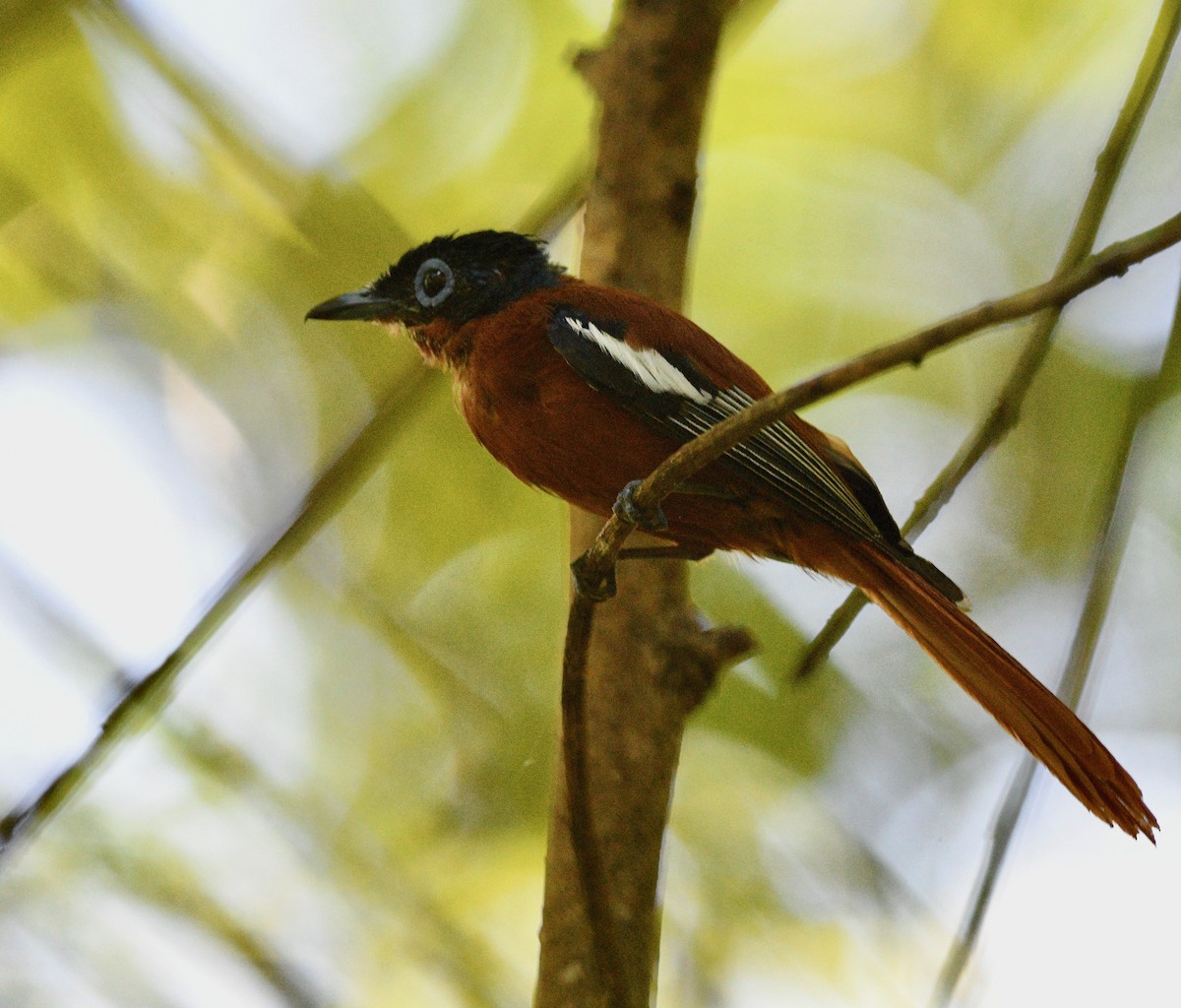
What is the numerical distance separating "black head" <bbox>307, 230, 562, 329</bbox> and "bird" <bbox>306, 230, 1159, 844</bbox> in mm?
99

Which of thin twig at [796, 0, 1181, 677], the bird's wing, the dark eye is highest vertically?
thin twig at [796, 0, 1181, 677]

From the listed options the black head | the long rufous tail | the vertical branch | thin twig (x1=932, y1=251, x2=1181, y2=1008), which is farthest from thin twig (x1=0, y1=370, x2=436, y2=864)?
thin twig (x1=932, y1=251, x2=1181, y2=1008)

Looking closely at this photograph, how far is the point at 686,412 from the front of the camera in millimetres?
2092

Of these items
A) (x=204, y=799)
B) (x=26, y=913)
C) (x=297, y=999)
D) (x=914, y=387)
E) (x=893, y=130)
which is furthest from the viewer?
(x=893, y=130)

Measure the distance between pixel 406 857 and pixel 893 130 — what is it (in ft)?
10.1

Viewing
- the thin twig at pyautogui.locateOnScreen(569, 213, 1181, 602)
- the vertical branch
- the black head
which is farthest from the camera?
the black head

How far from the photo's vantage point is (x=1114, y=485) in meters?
2.10

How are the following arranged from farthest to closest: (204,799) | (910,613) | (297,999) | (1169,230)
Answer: (204,799) → (297,999) → (910,613) → (1169,230)

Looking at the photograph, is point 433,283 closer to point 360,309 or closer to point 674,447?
point 360,309

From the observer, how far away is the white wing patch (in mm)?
2066

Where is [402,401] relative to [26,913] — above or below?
above

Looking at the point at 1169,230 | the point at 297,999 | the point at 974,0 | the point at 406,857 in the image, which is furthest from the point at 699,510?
the point at 974,0

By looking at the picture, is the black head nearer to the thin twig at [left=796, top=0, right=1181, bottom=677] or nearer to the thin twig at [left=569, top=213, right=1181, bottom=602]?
the thin twig at [left=796, top=0, right=1181, bottom=677]

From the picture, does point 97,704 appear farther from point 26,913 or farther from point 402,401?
point 26,913
